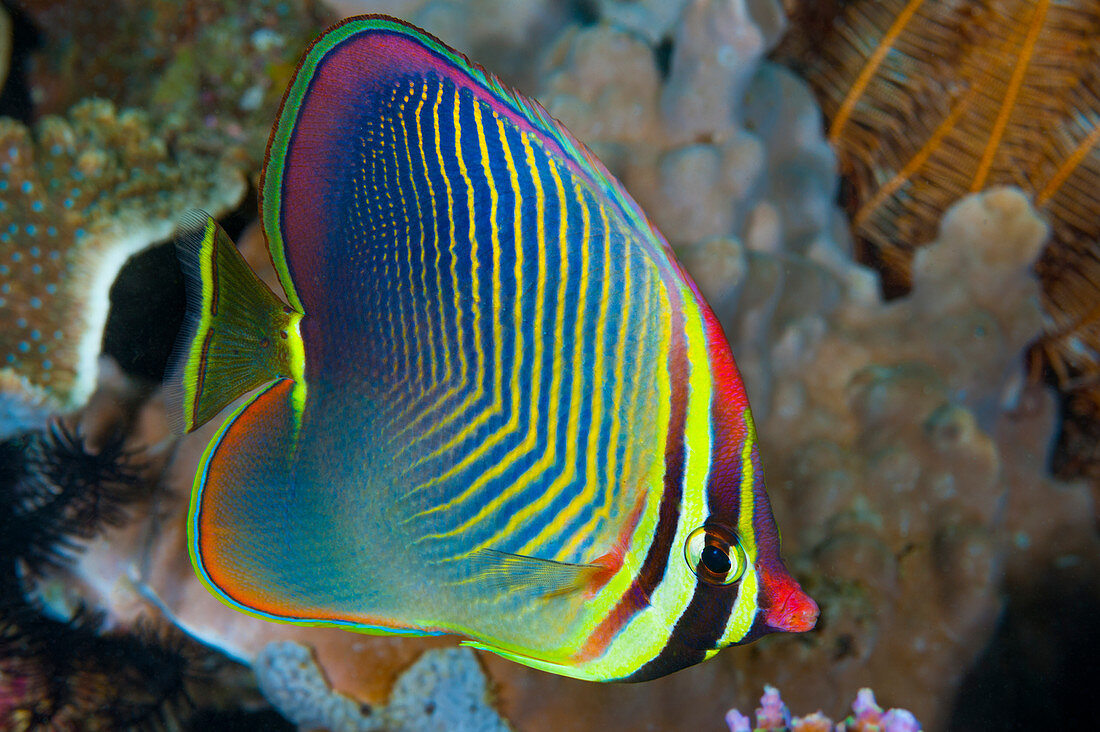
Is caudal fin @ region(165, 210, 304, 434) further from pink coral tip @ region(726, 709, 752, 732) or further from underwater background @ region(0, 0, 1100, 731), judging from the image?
pink coral tip @ region(726, 709, 752, 732)

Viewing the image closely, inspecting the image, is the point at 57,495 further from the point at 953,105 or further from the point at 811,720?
the point at 953,105

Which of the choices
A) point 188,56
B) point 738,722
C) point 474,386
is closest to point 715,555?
point 474,386

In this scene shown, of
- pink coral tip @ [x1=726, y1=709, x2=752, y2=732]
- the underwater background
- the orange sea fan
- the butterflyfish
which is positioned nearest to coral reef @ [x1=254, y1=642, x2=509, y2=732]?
the underwater background

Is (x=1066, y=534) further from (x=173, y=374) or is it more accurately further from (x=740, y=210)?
(x=173, y=374)

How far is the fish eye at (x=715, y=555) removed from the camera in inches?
37.4

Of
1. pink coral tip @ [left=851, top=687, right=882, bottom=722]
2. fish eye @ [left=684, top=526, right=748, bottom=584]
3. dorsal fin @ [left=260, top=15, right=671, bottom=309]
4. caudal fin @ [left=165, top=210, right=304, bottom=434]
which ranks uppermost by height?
dorsal fin @ [left=260, top=15, right=671, bottom=309]

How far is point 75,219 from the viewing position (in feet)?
7.29

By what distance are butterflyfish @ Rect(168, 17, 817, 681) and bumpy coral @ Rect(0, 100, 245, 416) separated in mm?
1357

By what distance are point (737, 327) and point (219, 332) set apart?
1.75 meters

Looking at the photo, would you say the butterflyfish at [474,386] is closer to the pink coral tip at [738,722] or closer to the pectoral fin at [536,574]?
the pectoral fin at [536,574]

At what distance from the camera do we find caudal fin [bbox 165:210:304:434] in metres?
0.99

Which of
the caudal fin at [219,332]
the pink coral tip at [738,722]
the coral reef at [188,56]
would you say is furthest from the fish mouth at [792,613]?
the coral reef at [188,56]

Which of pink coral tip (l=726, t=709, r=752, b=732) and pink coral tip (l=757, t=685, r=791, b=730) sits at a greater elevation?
pink coral tip (l=726, t=709, r=752, b=732)

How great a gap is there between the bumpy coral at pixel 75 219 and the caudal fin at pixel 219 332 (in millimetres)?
1324
